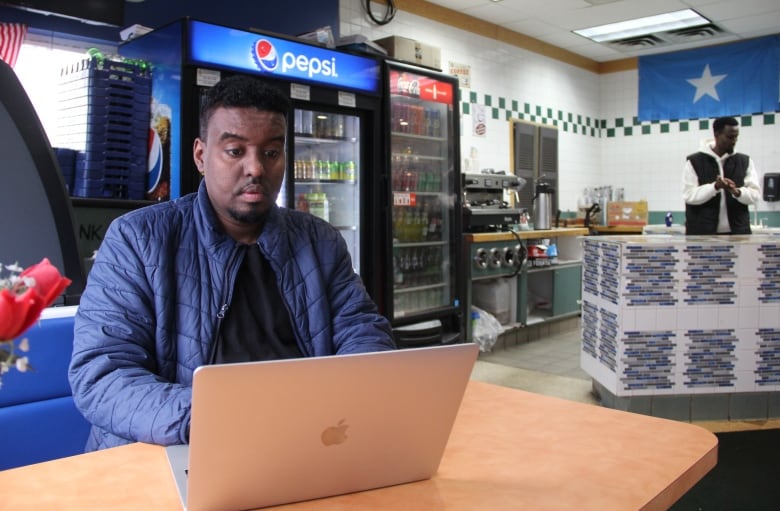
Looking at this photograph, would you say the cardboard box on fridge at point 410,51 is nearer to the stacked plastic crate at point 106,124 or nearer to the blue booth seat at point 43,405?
the stacked plastic crate at point 106,124

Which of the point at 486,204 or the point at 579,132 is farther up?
the point at 579,132

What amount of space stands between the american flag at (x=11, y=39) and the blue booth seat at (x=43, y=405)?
2764 millimetres

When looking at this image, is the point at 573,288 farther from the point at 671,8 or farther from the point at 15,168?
the point at 15,168

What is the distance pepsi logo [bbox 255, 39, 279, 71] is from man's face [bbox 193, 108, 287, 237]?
2483 millimetres

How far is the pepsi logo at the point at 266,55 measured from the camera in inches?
160

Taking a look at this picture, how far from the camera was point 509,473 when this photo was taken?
1.04 m

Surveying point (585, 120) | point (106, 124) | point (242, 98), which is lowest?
point (242, 98)

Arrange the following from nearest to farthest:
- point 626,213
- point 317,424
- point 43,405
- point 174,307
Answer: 1. point 317,424
2. point 43,405
3. point 174,307
4. point 626,213

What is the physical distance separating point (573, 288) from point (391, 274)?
2658mm

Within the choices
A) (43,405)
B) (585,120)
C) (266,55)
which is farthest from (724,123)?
(43,405)

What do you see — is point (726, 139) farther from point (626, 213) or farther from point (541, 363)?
point (626, 213)

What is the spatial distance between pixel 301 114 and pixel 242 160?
306 cm

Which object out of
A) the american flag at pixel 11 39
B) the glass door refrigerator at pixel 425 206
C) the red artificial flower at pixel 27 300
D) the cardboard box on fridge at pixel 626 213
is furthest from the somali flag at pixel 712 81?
the red artificial flower at pixel 27 300

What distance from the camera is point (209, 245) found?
65.3 inches
